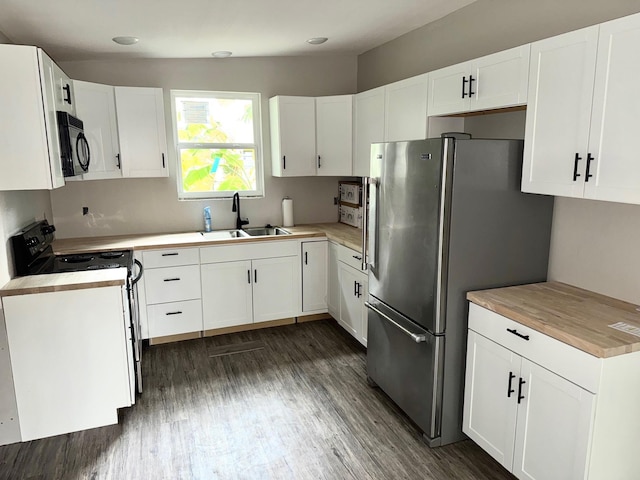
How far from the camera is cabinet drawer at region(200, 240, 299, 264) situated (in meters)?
3.80

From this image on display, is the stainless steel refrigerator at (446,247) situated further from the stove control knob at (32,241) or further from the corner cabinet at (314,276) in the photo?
the stove control knob at (32,241)

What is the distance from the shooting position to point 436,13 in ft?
10.4

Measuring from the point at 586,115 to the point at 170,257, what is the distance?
9.91ft

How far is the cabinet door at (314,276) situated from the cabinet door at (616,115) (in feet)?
8.25

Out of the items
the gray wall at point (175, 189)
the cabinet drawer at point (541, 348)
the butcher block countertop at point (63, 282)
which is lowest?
the cabinet drawer at point (541, 348)

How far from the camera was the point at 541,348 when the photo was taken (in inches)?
75.7

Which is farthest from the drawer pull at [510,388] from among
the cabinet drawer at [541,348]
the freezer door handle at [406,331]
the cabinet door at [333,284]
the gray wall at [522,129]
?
the cabinet door at [333,284]

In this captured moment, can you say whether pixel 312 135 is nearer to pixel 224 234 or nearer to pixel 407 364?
pixel 224 234

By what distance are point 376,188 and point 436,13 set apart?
137cm

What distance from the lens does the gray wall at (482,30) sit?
229 cm

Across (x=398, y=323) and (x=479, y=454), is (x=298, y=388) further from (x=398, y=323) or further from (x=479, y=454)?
(x=479, y=454)

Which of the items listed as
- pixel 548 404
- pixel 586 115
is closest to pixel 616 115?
pixel 586 115

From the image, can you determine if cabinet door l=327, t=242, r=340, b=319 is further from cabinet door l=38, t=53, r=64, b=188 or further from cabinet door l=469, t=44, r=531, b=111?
cabinet door l=38, t=53, r=64, b=188

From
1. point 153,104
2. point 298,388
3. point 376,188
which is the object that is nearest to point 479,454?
point 298,388
